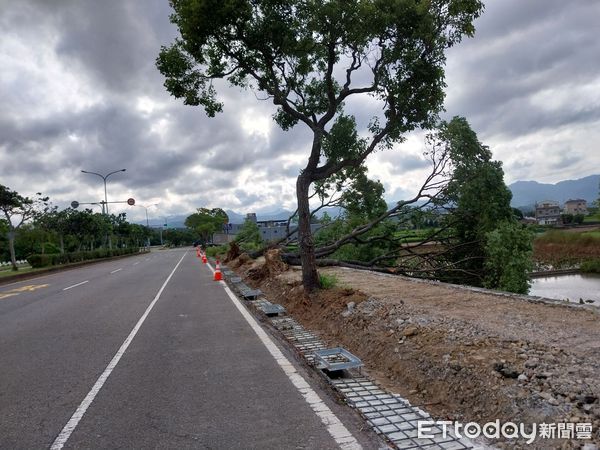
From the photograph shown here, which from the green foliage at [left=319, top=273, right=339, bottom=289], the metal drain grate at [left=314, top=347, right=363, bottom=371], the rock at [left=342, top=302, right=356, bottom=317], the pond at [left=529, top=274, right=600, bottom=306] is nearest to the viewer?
the metal drain grate at [left=314, top=347, right=363, bottom=371]

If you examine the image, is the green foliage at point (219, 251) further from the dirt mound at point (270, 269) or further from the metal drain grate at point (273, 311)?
the metal drain grate at point (273, 311)

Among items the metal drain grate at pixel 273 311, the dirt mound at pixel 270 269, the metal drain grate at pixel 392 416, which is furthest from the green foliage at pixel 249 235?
the metal drain grate at pixel 392 416

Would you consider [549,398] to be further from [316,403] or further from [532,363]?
[316,403]

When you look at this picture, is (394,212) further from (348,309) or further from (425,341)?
(425,341)

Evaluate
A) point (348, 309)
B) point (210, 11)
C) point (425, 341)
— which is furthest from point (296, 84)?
point (425, 341)

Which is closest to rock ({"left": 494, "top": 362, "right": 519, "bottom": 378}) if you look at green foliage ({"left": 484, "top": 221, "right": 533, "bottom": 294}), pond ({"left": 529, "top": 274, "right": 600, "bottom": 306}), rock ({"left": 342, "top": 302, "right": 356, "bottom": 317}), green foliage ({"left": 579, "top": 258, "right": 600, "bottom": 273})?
rock ({"left": 342, "top": 302, "right": 356, "bottom": 317})

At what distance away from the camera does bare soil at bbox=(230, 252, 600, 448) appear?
4.06m

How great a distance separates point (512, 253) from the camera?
15.8m

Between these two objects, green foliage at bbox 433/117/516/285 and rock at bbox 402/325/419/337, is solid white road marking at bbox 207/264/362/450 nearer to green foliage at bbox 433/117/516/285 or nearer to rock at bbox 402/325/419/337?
rock at bbox 402/325/419/337

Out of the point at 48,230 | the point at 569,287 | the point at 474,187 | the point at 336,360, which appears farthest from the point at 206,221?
the point at 336,360

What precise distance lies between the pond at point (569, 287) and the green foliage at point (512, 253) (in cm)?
1106

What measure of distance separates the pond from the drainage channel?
22464 mm

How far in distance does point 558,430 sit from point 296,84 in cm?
1027

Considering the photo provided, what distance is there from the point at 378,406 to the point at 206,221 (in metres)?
98.3
